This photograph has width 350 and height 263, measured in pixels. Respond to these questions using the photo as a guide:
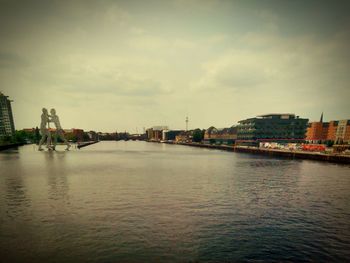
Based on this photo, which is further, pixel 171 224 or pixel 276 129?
pixel 276 129

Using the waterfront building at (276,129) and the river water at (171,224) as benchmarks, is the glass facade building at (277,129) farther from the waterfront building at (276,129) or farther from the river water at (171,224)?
the river water at (171,224)

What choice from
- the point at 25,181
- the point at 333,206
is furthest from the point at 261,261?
the point at 25,181

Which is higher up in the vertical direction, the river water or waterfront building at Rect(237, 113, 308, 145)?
waterfront building at Rect(237, 113, 308, 145)

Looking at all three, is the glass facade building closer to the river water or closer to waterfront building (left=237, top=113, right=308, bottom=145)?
waterfront building (left=237, top=113, right=308, bottom=145)

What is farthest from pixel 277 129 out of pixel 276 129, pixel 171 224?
pixel 171 224

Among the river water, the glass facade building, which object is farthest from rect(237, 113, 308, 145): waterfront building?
the river water

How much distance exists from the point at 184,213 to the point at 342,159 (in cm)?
7319

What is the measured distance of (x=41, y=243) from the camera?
16375 mm

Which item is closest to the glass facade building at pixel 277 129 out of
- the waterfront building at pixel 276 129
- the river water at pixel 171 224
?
the waterfront building at pixel 276 129

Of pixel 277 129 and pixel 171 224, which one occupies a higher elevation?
pixel 277 129

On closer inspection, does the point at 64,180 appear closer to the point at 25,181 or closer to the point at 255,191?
the point at 25,181

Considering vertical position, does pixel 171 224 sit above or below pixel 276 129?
below

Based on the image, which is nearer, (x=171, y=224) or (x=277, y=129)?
(x=171, y=224)

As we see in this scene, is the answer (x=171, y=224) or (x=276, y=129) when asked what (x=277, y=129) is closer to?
(x=276, y=129)
